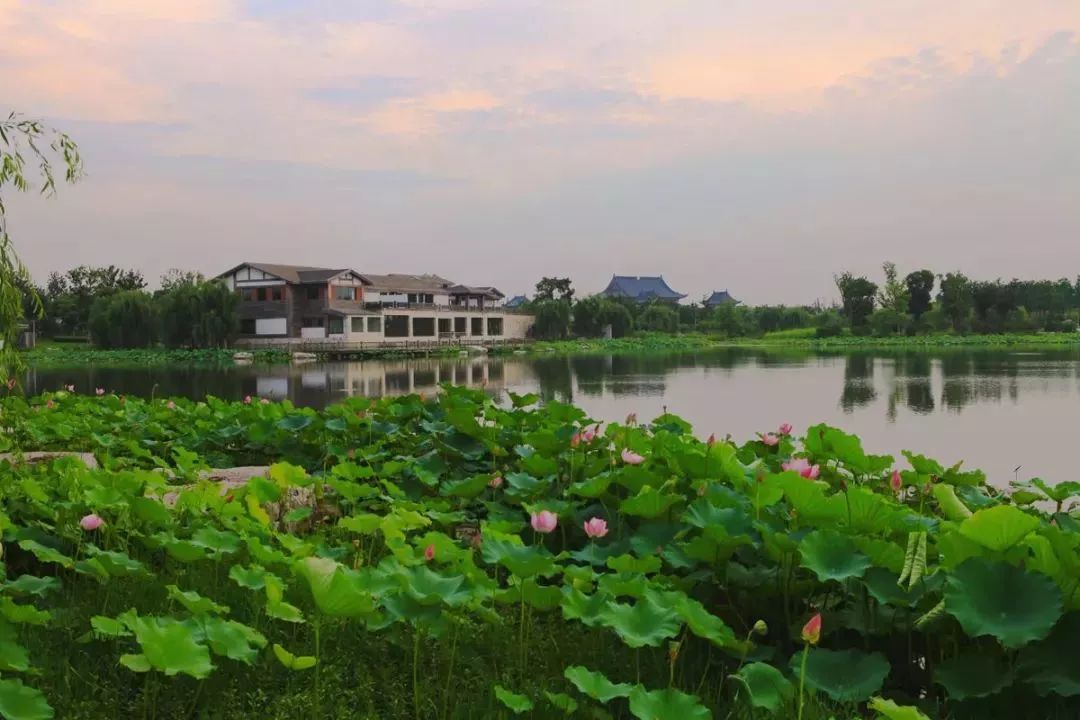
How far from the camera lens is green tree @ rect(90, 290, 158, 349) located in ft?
120

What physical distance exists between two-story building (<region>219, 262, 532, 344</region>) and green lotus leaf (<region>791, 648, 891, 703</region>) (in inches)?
1446

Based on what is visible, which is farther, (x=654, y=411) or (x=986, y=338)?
(x=986, y=338)

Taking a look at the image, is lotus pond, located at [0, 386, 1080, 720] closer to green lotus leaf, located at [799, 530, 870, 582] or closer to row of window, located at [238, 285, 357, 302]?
green lotus leaf, located at [799, 530, 870, 582]

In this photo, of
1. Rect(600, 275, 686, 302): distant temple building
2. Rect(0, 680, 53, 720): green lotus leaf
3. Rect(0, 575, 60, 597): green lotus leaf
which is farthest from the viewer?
Rect(600, 275, 686, 302): distant temple building

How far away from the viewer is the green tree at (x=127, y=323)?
120 ft

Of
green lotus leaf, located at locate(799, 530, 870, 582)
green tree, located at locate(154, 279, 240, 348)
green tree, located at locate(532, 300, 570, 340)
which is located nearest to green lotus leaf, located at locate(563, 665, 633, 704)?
green lotus leaf, located at locate(799, 530, 870, 582)

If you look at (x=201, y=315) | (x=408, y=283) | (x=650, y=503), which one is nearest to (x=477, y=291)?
(x=408, y=283)

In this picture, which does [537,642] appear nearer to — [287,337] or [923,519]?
[923,519]

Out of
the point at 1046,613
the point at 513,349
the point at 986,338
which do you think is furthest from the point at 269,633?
the point at 986,338

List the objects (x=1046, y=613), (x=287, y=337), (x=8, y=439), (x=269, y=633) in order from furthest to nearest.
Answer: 1. (x=287, y=337)
2. (x=8, y=439)
3. (x=269, y=633)
4. (x=1046, y=613)

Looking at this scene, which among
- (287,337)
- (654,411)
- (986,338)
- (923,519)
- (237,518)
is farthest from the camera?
(986,338)

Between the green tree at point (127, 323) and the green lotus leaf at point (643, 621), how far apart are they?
38.5m

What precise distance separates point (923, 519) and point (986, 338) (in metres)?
46.0

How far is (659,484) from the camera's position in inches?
102
